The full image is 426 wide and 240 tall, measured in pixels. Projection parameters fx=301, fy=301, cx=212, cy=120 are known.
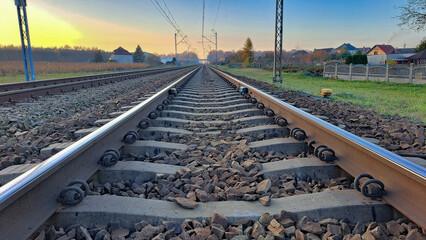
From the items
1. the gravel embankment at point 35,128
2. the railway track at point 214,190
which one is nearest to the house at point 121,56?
the gravel embankment at point 35,128

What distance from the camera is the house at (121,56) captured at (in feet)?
407

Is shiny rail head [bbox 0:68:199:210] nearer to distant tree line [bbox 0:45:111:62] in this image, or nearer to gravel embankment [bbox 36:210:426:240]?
gravel embankment [bbox 36:210:426:240]

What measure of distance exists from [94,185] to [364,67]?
2296 cm

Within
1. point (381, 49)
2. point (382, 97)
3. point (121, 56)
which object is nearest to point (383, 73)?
point (382, 97)

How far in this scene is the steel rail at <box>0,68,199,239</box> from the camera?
142 cm

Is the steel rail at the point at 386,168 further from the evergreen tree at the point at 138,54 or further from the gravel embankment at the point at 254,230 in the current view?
the evergreen tree at the point at 138,54

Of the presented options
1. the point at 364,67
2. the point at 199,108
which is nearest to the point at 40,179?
the point at 199,108

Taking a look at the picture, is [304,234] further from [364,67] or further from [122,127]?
[364,67]

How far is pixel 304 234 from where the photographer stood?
160cm

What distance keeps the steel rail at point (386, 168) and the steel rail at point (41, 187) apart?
192 cm

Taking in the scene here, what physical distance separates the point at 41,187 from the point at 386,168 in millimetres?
2047

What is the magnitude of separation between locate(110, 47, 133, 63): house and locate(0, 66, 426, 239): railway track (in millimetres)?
128083

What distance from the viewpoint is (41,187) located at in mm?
1670

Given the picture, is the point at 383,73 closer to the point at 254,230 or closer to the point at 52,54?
the point at 254,230
